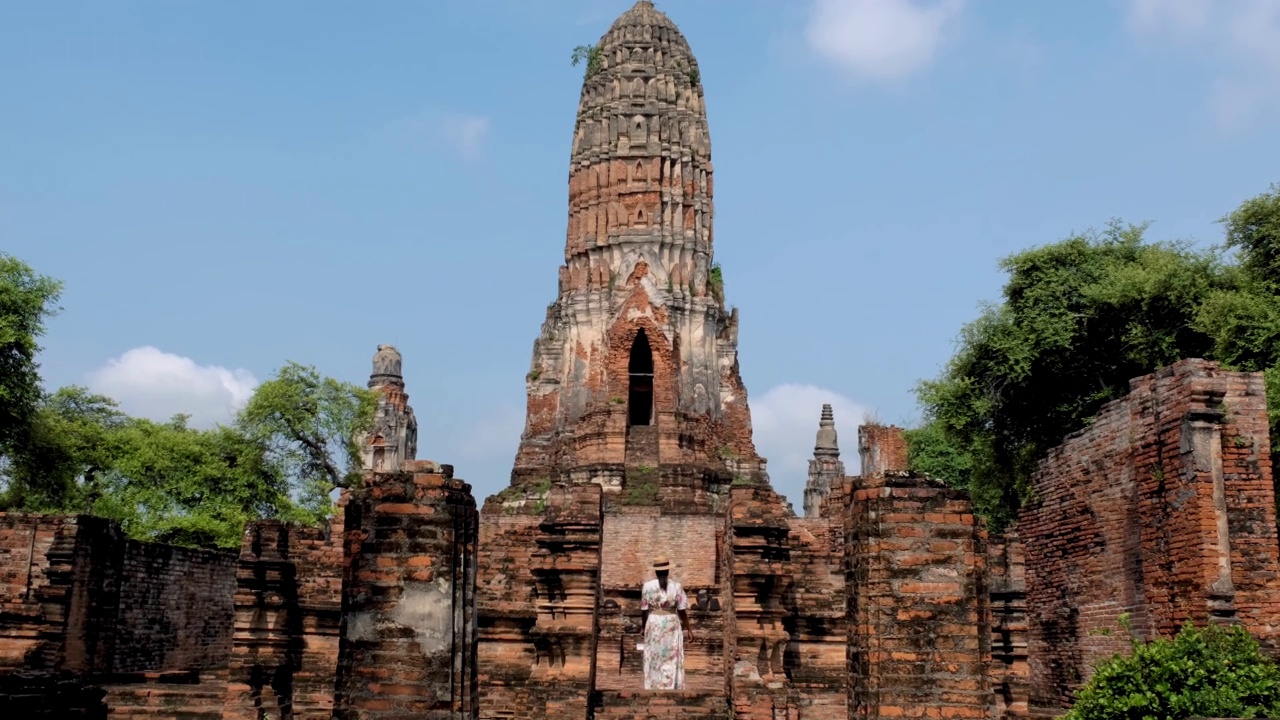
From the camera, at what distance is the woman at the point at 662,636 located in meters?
14.8

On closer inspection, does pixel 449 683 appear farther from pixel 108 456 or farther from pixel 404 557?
pixel 108 456

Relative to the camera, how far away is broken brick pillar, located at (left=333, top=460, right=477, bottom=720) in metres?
7.71

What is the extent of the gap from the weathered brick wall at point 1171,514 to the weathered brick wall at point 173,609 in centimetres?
1254

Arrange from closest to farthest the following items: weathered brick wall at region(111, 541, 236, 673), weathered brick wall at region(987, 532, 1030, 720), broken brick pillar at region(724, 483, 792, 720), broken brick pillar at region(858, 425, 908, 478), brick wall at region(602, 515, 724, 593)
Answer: weathered brick wall at region(987, 532, 1030, 720) → broken brick pillar at region(724, 483, 792, 720) → weathered brick wall at region(111, 541, 236, 673) → brick wall at region(602, 515, 724, 593) → broken brick pillar at region(858, 425, 908, 478)

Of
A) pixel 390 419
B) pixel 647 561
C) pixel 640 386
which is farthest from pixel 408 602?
pixel 390 419

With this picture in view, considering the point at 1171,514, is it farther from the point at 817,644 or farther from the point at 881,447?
the point at 881,447

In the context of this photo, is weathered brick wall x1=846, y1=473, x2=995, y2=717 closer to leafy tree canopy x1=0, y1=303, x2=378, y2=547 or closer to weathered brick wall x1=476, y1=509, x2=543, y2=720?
weathered brick wall x1=476, y1=509, x2=543, y2=720

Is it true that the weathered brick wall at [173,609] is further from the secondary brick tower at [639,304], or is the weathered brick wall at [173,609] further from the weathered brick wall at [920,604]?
the weathered brick wall at [920,604]

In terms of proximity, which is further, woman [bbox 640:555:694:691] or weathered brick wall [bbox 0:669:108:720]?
woman [bbox 640:555:694:691]

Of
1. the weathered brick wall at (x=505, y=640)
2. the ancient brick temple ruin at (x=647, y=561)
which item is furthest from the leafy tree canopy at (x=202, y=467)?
the weathered brick wall at (x=505, y=640)

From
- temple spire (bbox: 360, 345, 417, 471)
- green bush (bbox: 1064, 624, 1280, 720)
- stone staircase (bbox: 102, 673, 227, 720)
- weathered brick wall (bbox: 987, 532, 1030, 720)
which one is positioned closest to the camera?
green bush (bbox: 1064, 624, 1280, 720)

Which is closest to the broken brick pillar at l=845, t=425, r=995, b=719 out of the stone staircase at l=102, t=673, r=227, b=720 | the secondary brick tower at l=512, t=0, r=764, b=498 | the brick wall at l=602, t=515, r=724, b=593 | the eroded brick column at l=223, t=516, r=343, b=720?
the eroded brick column at l=223, t=516, r=343, b=720

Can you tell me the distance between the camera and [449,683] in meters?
7.76

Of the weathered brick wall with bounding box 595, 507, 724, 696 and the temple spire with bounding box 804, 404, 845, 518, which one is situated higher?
the temple spire with bounding box 804, 404, 845, 518
